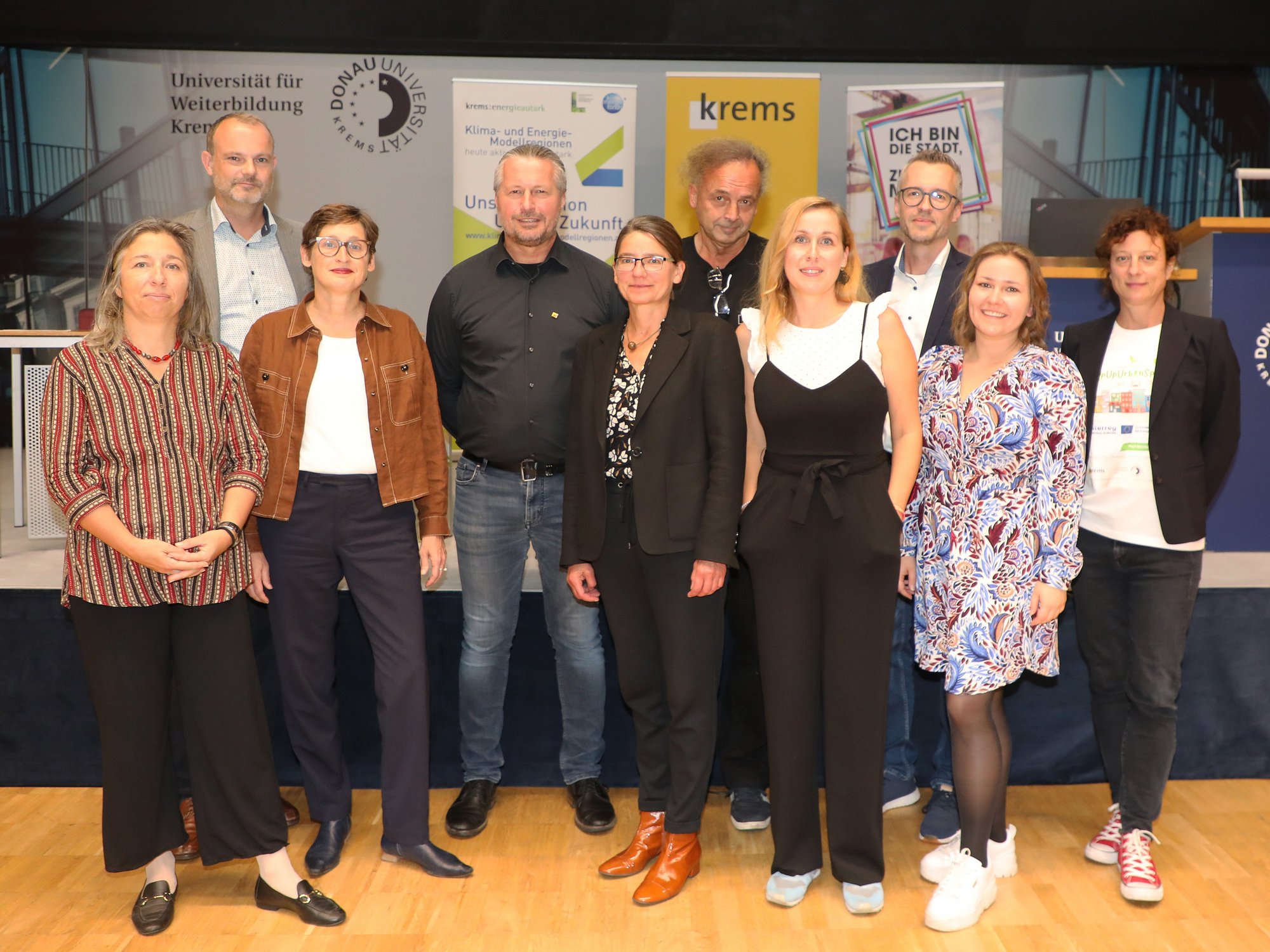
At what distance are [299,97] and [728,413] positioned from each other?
16.9ft

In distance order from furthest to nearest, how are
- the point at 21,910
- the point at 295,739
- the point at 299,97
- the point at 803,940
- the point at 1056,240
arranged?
1. the point at 299,97
2. the point at 1056,240
3. the point at 295,739
4. the point at 21,910
5. the point at 803,940

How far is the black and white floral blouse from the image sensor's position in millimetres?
2680

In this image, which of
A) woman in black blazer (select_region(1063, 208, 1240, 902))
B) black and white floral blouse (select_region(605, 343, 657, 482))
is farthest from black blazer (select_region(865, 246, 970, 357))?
black and white floral blouse (select_region(605, 343, 657, 482))

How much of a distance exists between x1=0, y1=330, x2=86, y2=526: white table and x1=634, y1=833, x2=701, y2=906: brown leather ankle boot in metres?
3.04

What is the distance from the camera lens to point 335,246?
2.70 m

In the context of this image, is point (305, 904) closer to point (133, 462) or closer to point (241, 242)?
point (133, 462)

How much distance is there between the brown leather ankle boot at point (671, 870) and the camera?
2.71 meters

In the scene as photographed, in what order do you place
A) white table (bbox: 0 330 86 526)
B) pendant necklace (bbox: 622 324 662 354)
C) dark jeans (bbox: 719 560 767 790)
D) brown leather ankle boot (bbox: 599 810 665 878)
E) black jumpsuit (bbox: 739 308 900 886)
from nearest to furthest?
black jumpsuit (bbox: 739 308 900 886) < pendant necklace (bbox: 622 324 662 354) < brown leather ankle boot (bbox: 599 810 665 878) < dark jeans (bbox: 719 560 767 790) < white table (bbox: 0 330 86 526)

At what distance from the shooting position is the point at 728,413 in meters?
2.61

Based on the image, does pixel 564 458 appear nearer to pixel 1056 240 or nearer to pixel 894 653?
pixel 894 653

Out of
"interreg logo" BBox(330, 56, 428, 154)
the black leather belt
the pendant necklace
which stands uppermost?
"interreg logo" BBox(330, 56, 428, 154)

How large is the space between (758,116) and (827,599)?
14.2 feet

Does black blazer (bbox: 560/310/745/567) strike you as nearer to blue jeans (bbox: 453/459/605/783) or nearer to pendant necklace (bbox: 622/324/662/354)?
pendant necklace (bbox: 622/324/662/354)

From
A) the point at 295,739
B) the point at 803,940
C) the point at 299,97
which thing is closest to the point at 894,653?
the point at 803,940
